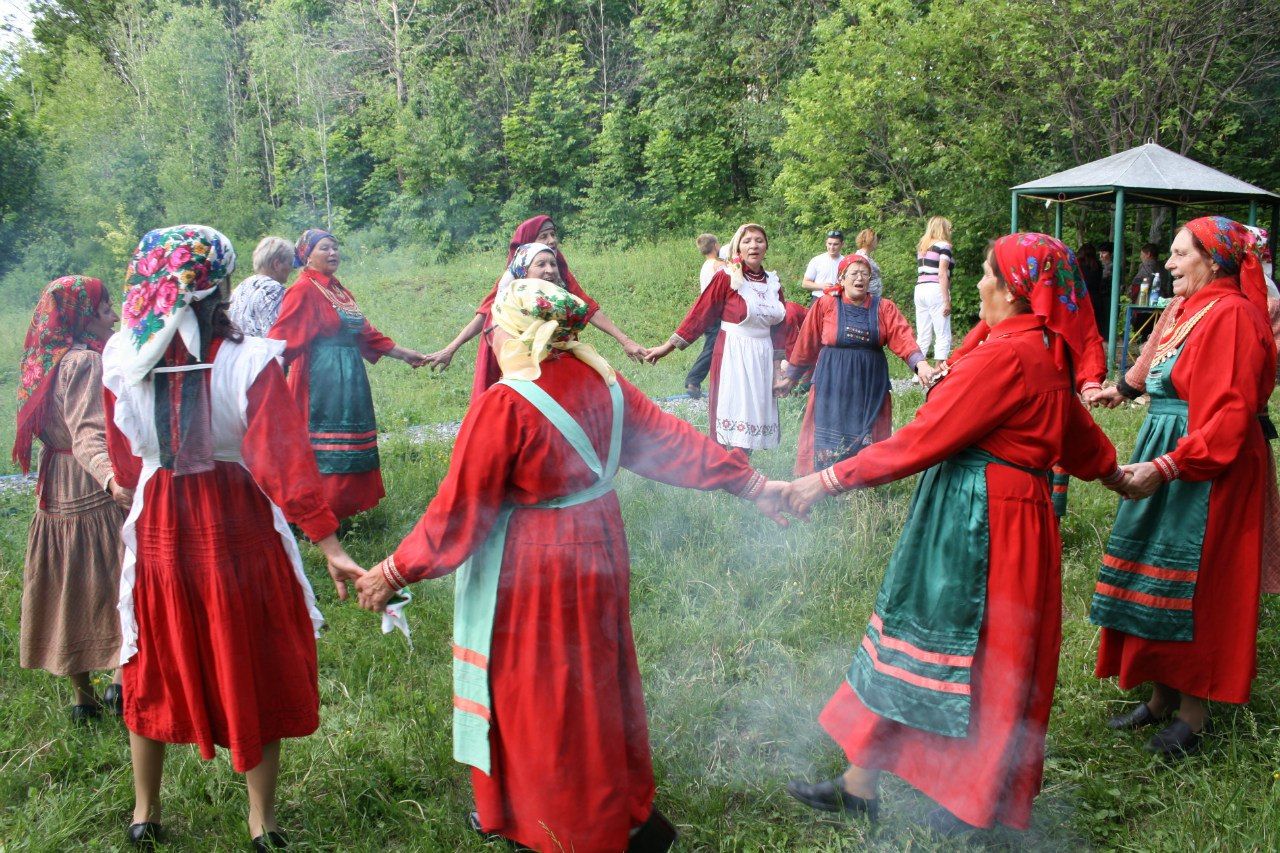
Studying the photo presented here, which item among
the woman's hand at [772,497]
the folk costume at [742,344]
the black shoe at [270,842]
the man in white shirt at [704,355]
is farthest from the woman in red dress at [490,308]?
the man in white shirt at [704,355]

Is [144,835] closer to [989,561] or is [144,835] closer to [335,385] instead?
[989,561]

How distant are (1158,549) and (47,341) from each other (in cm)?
426

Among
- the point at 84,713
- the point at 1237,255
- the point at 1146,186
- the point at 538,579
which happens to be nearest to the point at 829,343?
the point at 1237,255

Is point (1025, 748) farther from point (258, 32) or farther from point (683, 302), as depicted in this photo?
point (258, 32)

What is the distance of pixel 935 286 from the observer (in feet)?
36.4

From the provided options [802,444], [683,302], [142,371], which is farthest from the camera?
[683,302]

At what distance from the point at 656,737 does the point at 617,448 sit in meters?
1.37

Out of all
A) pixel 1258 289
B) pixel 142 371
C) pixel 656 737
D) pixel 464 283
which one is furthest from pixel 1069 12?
pixel 142 371

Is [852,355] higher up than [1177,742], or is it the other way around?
[852,355]

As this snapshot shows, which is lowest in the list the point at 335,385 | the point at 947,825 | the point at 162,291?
the point at 947,825

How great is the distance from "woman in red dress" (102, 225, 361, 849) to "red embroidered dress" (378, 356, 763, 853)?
523 millimetres

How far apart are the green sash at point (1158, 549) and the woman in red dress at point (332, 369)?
4.02 m

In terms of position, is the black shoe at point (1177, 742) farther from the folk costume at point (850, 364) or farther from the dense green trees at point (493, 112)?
the dense green trees at point (493, 112)

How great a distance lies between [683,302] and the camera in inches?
579
